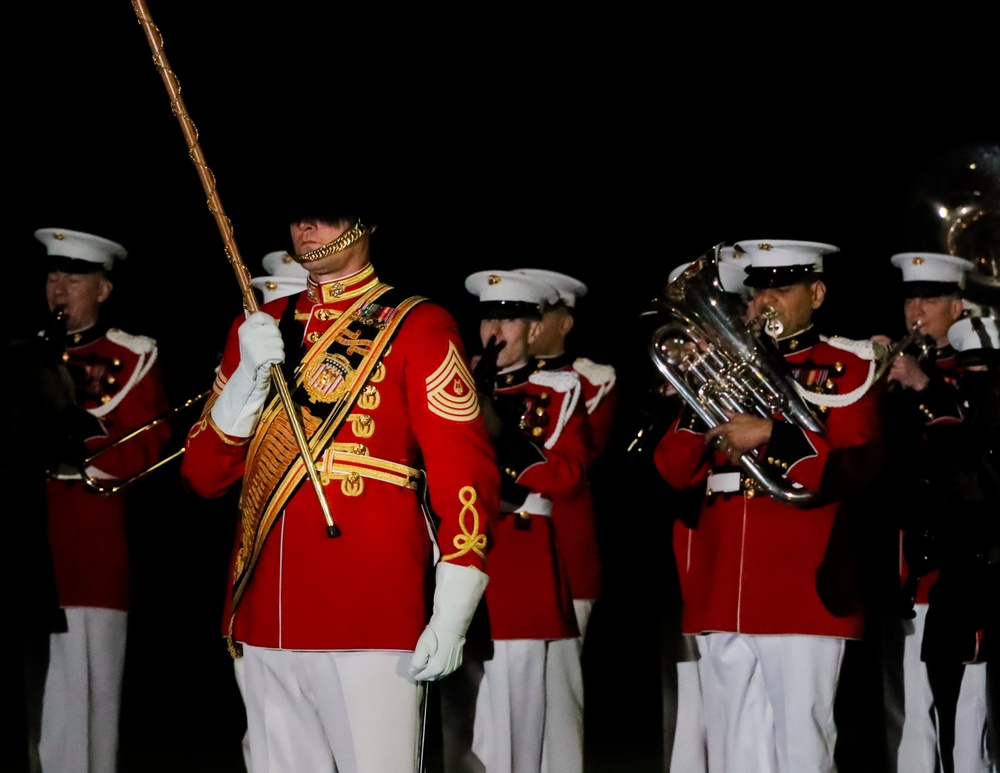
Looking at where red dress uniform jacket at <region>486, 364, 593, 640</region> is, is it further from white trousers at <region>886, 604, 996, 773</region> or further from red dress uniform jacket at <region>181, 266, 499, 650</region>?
red dress uniform jacket at <region>181, 266, 499, 650</region>

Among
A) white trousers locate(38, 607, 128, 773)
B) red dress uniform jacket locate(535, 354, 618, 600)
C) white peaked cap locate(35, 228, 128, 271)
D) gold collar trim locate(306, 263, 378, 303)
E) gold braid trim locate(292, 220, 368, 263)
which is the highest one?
gold braid trim locate(292, 220, 368, 263)

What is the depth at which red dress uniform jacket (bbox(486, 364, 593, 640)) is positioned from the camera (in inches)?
230

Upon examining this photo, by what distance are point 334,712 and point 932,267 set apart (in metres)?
3.75

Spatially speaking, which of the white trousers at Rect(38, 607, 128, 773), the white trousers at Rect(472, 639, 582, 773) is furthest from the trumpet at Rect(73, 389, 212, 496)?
the white trousers at Rect(472, 639, 582, 773)

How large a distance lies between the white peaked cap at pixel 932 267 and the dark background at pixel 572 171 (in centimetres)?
52

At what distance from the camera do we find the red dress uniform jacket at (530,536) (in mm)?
5852

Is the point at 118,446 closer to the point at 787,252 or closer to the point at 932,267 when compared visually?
the point at 787,252

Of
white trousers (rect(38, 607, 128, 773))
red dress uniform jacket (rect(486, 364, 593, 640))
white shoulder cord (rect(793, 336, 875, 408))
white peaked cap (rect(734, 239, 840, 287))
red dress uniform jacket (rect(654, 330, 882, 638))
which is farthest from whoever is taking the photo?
white trousers (rect(38, 607, 128, 773))

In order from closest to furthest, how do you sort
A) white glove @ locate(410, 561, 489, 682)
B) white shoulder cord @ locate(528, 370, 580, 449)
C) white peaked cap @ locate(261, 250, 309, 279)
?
1. white glove @ locate(410, 561, 489, 682)
2. white shoulder cord @ locate(528, 370, 580, 449)
3. white peaked cap @ locate(261, 250, 309, 279)

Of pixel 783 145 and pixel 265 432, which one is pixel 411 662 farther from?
pixel 783 145

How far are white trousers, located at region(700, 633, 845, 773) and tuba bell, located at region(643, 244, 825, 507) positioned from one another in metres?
0.48

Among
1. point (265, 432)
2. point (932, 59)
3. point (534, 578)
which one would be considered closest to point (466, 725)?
point (534, 578)

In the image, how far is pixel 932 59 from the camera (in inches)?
302

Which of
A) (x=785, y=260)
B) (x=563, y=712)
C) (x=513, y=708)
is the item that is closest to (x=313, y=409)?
(x=785, y=260)
